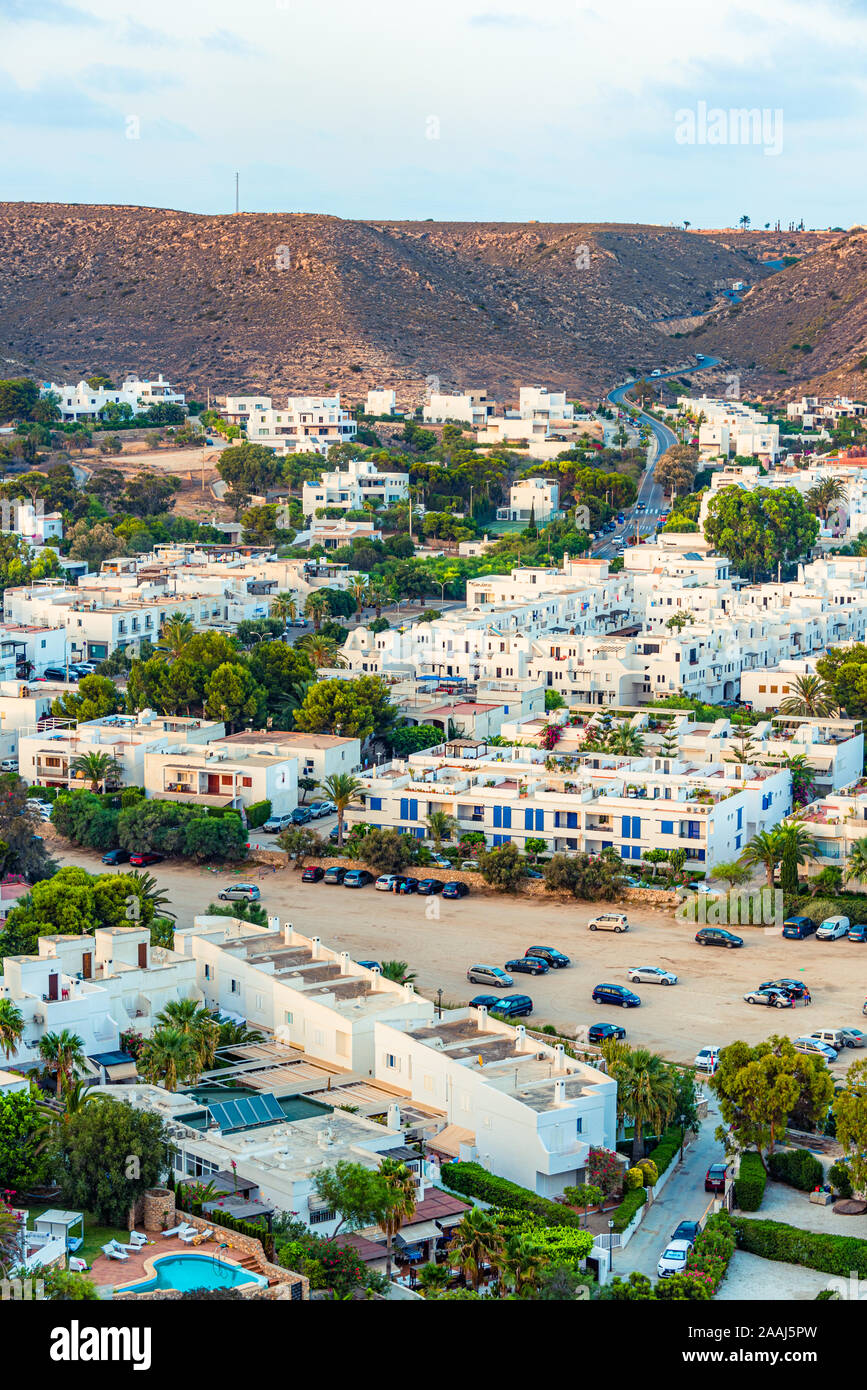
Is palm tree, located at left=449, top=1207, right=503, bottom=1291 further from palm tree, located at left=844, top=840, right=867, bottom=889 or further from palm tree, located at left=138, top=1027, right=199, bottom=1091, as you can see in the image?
palm tree, located at left=844, top=840, right=867, bottom=889

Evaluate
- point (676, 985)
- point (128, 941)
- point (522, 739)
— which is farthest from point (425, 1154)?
point (522, 739)

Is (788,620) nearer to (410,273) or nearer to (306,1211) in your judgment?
(306,1211)

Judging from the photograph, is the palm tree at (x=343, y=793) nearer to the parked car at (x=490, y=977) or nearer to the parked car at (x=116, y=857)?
the parked car at (x=116, y=857)

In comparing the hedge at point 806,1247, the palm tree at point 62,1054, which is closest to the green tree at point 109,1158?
the palm tree at point 62,1054

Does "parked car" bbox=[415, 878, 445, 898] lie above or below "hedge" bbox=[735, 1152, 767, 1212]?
above

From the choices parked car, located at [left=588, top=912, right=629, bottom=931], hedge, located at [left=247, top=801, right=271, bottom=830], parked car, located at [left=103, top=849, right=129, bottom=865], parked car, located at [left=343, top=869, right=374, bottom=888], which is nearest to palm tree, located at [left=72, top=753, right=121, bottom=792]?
parked car, located at [left=103, top=849, right=129, bottom=865]

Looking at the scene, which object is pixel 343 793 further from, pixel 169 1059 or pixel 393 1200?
pixel 393 1200
